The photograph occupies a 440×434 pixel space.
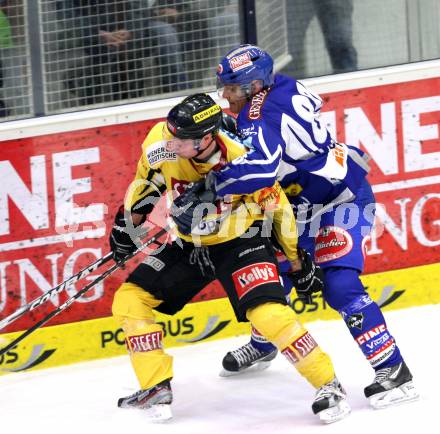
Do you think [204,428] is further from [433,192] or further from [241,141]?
[433,192]

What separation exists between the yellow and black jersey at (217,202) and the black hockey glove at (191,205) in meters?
0.03

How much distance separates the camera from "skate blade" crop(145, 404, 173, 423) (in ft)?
16.9

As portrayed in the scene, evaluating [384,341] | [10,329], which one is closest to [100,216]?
[10,329]

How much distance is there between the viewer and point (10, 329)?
594cm

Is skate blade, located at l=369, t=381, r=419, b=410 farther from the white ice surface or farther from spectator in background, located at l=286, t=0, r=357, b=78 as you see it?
spectator in background, located at l=286, t=0, r=357, b=78

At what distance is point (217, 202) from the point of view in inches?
198

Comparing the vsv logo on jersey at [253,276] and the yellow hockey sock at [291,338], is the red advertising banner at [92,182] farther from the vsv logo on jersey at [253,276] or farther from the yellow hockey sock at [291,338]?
the yellow hockey sock at [291,338]

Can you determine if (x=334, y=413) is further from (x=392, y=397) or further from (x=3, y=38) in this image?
(x=3, y=38)

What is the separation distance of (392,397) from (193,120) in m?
1.33

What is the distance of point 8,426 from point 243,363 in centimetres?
110

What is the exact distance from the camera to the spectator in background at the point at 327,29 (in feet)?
20.9

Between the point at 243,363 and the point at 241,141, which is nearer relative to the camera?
the point at 241,141

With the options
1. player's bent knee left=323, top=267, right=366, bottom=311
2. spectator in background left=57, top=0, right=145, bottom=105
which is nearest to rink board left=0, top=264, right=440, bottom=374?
spectator in background left=57, top=0, right=145, bottom=105

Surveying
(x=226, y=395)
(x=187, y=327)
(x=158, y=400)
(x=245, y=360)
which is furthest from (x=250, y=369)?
(x=158, y=400)
